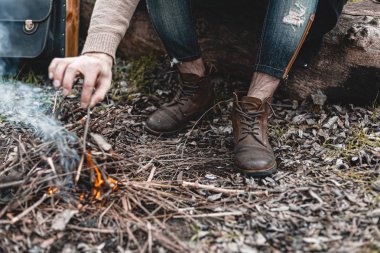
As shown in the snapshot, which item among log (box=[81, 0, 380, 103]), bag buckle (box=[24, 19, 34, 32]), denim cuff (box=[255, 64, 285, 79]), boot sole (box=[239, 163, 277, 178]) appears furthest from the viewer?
bag buckle (box=[24, 19, 34, 32])

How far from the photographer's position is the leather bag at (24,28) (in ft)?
9.39

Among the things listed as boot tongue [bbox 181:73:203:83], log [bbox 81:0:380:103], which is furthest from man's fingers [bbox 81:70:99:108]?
log [bbox 81:0:380:103]

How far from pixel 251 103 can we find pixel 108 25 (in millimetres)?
789

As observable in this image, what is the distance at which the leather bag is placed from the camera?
2.86 meters

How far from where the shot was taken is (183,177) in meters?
1.99

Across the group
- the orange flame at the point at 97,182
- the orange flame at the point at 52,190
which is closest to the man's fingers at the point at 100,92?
the orange flame at the point at 97,182

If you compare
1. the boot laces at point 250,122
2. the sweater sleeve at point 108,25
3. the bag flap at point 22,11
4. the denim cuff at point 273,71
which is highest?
the sweater sleeve at point 108,25

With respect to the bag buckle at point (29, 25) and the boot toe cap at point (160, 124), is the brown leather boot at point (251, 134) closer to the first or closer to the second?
the boot toe cap at point (160, 124)

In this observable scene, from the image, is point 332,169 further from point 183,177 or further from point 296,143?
point 183,177

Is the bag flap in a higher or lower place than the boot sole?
higher

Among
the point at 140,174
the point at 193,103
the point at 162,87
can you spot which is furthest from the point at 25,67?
the point at 140,174

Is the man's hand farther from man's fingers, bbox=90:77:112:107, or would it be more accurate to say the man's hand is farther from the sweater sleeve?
the sweater sleeve

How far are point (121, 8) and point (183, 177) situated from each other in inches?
34.0

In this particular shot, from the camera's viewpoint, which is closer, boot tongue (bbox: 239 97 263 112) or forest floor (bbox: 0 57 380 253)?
forest floor (bbox: 0 57 380 253)
